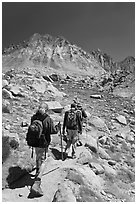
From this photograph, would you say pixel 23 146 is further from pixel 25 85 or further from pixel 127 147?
pixel 25 85

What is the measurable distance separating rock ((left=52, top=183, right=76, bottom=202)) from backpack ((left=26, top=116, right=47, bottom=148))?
4.00ft

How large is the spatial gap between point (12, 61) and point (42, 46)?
1358cm

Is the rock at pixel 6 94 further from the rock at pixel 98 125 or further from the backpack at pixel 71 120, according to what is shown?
the backpack at pixel 71 120

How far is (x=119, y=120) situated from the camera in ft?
52.0

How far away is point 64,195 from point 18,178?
6.53 feet

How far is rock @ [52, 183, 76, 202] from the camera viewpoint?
564 cm

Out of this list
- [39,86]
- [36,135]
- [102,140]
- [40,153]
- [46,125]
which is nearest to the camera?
[36,135]

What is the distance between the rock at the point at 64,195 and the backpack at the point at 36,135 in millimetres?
1220

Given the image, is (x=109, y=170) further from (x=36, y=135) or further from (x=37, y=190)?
(x=36, y=135)

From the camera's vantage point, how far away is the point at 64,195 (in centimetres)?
571

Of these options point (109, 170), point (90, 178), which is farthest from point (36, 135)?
point (109, 170)

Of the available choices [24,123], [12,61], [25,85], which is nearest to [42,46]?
[12,61]

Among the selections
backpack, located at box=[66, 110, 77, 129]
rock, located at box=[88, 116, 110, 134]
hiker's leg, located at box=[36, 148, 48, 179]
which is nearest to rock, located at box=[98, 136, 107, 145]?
rock, located at box=[88, 116, 110, 134]

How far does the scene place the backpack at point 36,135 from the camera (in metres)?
6.25
